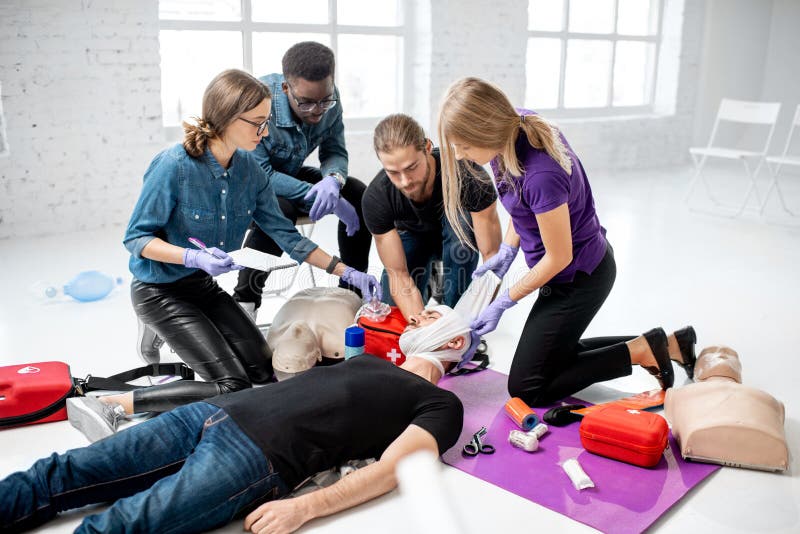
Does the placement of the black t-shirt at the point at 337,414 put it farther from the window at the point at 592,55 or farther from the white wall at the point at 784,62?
the white wall at the point at 784,62

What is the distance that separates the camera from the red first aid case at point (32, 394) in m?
2.22

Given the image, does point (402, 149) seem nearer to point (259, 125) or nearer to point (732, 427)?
point (259, 125)

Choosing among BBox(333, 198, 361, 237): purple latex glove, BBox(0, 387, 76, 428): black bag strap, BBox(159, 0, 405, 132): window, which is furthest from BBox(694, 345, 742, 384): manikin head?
BBox(159, 0, 405, 132): window

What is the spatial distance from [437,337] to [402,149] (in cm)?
60

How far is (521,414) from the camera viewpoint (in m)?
2.28

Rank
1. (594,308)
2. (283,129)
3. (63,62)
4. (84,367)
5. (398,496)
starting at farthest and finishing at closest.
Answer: (63,62) → (283,129) → (84,367) → (594,308) → (398,496)

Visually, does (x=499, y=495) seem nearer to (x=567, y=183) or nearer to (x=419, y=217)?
(x=567, y=183)

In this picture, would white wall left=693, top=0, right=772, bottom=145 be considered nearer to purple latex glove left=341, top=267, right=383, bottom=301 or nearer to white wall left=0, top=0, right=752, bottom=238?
white wall left=0, top=0, right=752, bottom=238

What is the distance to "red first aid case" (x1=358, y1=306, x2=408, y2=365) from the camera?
2551 mm

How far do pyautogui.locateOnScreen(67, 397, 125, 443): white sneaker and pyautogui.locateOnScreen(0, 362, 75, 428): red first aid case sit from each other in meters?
0.19

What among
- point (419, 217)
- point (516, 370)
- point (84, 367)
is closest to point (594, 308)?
point (516, 370)

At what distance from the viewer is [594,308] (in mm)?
2430

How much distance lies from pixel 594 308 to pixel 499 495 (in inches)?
30.1

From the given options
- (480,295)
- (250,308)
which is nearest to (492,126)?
(480,295)
